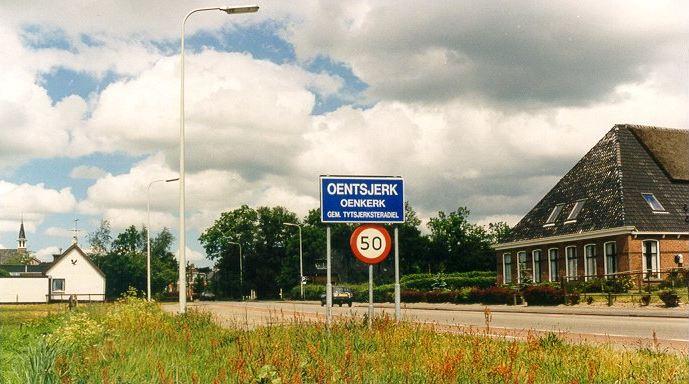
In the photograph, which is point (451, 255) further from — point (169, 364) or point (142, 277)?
point (169, 364)

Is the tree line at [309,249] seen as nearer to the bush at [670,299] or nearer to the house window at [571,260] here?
the house window at [571,260]

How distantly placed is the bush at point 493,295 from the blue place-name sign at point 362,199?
74.0 feet

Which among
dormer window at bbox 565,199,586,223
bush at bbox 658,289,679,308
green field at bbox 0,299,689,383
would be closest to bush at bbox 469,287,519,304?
dormer window at bbox 565,199,586,223

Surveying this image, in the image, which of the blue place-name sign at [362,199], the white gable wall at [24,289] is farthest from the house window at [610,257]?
the white gable wall at [24,289]

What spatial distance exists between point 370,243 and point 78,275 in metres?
82.4

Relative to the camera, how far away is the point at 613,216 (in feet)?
127

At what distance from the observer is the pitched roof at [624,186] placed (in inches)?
1537

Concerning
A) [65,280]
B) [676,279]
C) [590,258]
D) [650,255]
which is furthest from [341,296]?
[65,280]

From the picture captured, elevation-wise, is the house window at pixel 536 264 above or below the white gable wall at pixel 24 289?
above

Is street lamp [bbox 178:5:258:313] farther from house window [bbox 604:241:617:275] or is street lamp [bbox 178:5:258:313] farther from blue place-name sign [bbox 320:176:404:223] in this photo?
house window [bbox 604:241:617:275]

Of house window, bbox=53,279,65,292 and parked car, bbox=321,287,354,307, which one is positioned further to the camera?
house window, bbox=53,279,65,292

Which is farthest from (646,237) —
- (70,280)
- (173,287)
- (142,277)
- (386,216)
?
(173,287)

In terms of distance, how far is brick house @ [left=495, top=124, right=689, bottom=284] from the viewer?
125 feet

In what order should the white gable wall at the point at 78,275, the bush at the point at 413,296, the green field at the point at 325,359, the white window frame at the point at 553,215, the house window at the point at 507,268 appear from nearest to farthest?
the green field at the point at 325,359 < the white window frame at the point at 553,215 < the bush at the point at 413,296 < the house window at the point at 507,268 < the white gable wall at the point at 78,275
